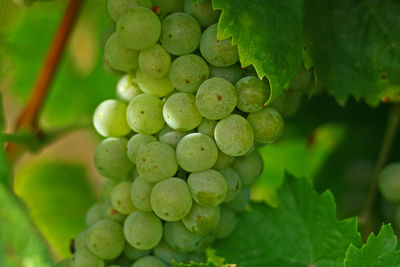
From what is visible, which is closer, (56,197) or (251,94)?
(251,94)

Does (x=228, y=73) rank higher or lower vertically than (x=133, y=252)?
higher

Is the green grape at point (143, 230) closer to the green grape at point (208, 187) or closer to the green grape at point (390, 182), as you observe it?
the green grape at point (208, 187)

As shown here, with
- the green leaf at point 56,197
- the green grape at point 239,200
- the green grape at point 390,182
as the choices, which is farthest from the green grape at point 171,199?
the green leaf at point 56,197

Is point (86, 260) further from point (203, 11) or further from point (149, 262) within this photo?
point (203, 11)

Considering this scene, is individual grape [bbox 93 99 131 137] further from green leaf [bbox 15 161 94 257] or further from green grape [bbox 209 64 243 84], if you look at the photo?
green leaf [bbox 15 161 94 257]

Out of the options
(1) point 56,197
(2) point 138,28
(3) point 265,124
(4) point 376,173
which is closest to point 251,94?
(3) point 265,124

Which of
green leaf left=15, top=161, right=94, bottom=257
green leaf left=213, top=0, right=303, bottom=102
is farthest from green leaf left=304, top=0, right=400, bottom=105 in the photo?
green leaf left=15, top=161, right=94, bottom=257

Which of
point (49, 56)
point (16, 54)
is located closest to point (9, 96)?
point (16, 54)
